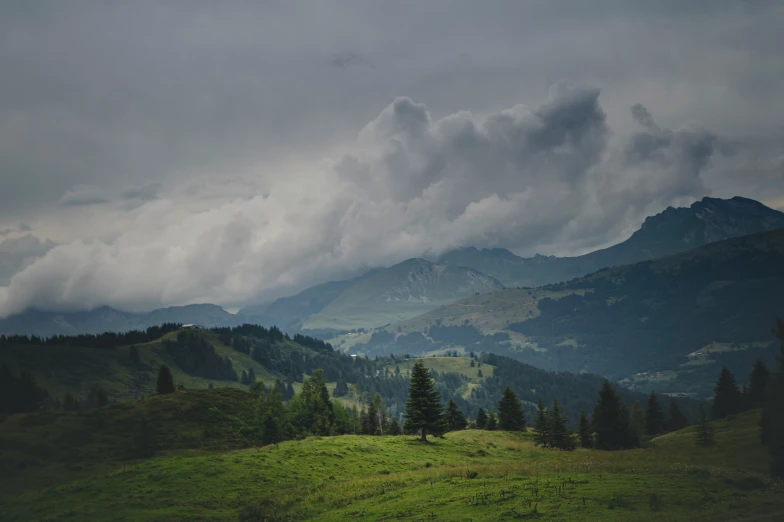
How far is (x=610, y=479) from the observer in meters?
37.0

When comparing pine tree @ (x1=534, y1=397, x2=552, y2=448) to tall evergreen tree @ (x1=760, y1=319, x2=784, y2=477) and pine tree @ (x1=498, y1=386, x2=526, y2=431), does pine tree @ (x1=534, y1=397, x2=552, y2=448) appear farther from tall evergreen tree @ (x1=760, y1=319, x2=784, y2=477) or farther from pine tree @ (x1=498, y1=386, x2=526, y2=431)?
tall evergreen tree @ (x1=760, y1=319, x2=784, y2=477)

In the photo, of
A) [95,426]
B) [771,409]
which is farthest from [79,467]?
[771,409]

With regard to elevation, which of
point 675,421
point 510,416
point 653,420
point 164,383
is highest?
point 164,383

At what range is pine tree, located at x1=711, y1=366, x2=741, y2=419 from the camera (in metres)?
132

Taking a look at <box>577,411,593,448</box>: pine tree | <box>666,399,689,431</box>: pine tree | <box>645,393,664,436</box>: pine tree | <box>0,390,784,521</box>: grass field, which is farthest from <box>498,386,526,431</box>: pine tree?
<box>666,399,689,431</box>: pine tree

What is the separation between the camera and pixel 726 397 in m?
136

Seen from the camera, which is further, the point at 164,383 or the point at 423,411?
the point at 164,383

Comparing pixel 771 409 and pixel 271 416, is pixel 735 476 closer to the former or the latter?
pixel 771 409

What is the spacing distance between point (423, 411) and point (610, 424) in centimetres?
3658

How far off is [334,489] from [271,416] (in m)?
41.4

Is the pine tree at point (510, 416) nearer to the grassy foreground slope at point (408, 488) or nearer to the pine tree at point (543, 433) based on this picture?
the pine tree at point (543, 433)

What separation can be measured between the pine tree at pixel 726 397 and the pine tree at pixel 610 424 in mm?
56301

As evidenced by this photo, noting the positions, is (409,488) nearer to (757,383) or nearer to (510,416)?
(510,416)

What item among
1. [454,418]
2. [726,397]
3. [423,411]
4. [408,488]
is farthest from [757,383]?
[408,488]
